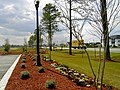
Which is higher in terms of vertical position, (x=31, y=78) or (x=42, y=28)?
(x=42, y=28)

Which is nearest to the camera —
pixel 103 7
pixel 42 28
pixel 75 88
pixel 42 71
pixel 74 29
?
pixel 74 29

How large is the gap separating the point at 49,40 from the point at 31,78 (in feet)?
58.4

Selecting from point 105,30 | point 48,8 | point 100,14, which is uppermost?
point 48,8

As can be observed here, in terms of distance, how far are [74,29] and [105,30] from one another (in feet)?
2.90

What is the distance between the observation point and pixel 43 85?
9.48 meters

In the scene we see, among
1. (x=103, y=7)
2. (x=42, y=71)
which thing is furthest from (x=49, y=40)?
(x=103, y=7)

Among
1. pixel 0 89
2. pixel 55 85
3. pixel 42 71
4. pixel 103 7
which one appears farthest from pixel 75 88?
pixel 42 71

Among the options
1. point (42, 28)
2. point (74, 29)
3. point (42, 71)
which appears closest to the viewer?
point (74, 29)

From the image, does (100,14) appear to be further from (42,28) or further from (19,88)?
(42,28)

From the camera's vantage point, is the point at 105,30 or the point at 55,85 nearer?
the point at 105,30

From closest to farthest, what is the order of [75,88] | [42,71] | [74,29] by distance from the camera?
1. [74,29]
2. [75,88]
3. [42,71]

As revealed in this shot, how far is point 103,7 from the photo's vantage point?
273 inches

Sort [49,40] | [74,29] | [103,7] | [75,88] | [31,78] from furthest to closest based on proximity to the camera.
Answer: [49,40] → [31,78] → [75,88] → [103,7] → [74,29]

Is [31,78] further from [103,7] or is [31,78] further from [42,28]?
[42,28]
